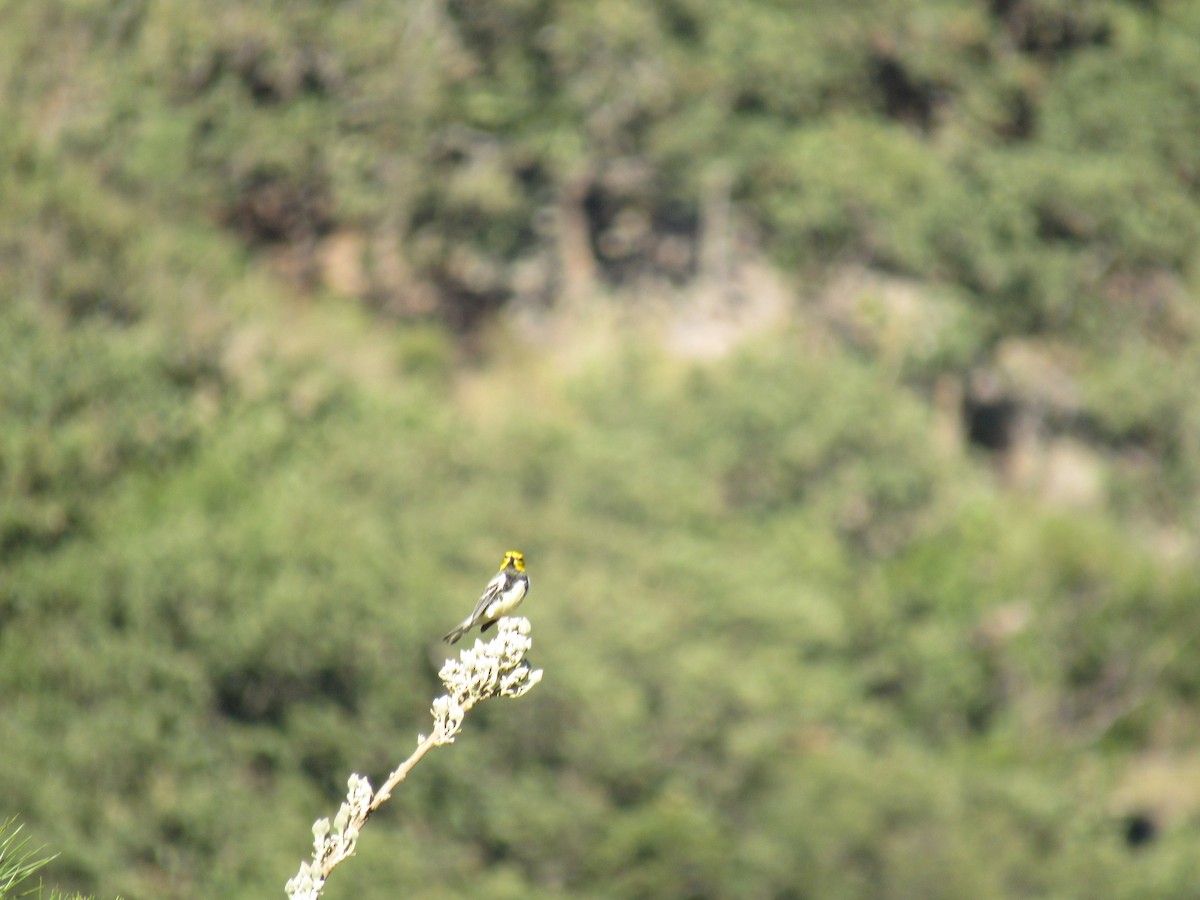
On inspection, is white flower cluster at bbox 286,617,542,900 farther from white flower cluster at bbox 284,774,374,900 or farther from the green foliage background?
the green foliage background

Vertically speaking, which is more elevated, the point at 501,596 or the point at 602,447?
the point at 602,447

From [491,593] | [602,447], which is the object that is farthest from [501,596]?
[602,447]

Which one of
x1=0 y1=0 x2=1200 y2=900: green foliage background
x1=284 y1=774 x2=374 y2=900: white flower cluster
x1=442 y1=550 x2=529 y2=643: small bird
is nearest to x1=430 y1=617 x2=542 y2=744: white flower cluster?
x1=284 y1=774 x2=374 y2=900: white flower cluster

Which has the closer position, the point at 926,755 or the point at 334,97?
the point at 926,755

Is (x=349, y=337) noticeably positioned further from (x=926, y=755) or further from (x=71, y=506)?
(x=926, y=755)

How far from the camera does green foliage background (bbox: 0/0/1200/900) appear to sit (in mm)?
25297

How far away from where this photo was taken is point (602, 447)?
31.8 metres

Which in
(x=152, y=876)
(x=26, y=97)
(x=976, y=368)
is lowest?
(x=152, y=876)

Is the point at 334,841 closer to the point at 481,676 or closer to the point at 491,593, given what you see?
the point at 481,676

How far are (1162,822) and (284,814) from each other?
1762 centimetres

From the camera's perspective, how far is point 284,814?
2400cm

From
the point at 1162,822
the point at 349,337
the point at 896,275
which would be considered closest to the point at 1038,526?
the point at 1162,822

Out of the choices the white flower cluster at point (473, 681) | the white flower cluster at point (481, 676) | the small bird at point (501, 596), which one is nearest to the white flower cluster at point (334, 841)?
the white flower cluster at point (473, 681)

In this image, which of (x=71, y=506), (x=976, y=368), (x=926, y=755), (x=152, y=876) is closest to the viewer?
(x=152, y=876)
